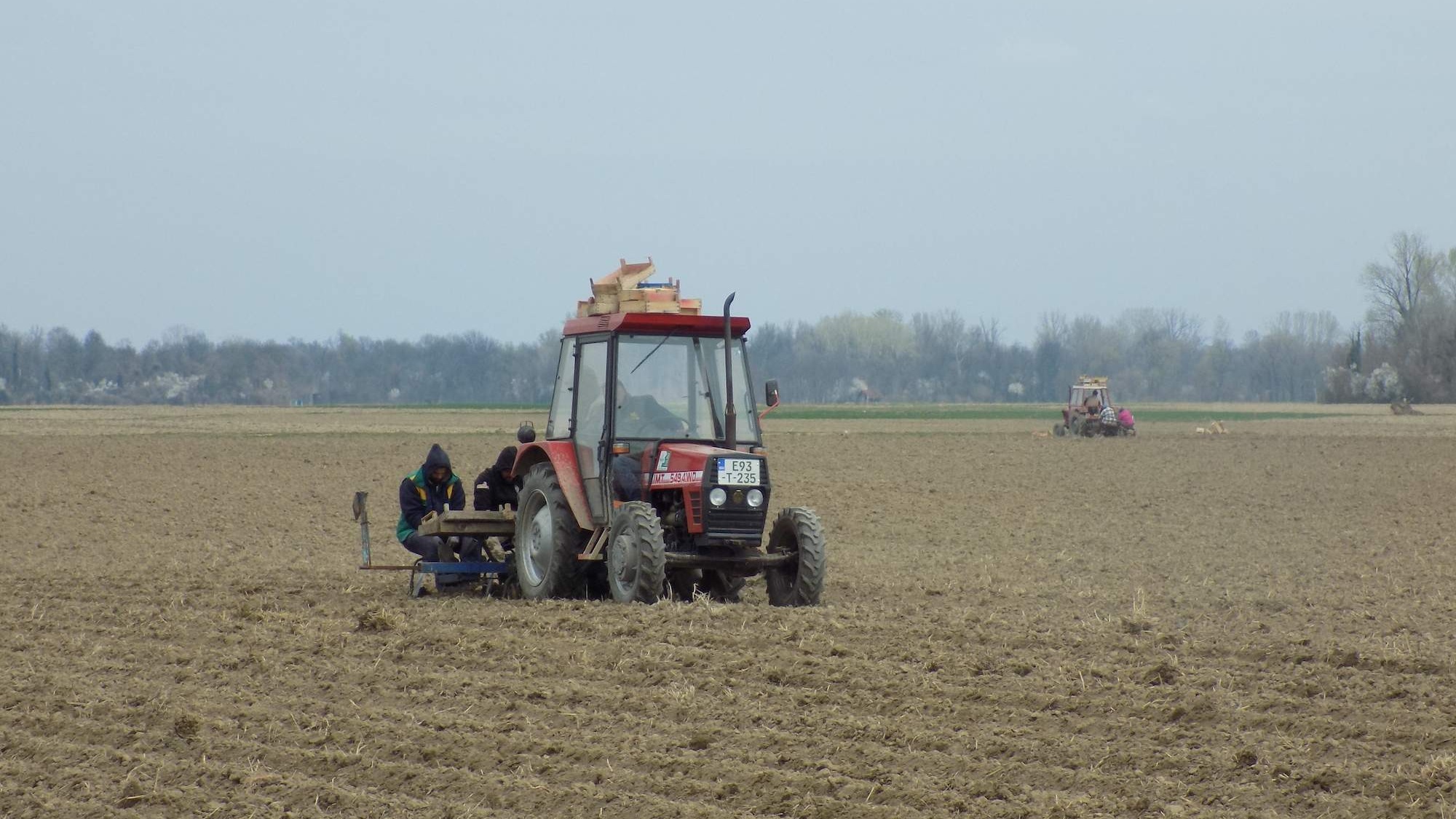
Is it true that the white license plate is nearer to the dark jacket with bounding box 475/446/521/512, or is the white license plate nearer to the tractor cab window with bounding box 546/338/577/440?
the tractor cab window with bounding box 546/338/577/440

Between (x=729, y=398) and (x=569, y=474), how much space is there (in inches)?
52.7

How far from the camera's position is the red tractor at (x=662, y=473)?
956 cm

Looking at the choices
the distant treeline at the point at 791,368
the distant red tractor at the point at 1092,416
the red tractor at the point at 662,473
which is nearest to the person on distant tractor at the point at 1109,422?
the distant red tractor at the point at 1092,416

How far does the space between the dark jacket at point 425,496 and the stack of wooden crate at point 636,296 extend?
6.41ft

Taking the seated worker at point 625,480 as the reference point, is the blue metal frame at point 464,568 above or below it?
below

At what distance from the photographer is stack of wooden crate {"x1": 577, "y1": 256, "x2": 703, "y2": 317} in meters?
10.2

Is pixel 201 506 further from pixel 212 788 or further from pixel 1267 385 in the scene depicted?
pixel 1267 385

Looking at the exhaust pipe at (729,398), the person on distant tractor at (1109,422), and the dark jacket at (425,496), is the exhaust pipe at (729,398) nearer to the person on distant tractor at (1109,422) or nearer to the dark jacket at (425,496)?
the dark jacket at (425,496)

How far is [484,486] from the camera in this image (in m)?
12.2

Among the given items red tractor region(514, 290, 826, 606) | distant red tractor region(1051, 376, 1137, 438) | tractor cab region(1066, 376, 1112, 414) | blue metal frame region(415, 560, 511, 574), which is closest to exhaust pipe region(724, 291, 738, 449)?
red tractor region(514, 290, 826, 606)

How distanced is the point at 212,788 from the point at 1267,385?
444ft

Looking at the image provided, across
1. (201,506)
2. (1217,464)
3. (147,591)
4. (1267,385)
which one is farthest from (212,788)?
(1267,385)

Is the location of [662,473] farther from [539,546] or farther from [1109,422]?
[1109,422]

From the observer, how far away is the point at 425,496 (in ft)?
38.1
